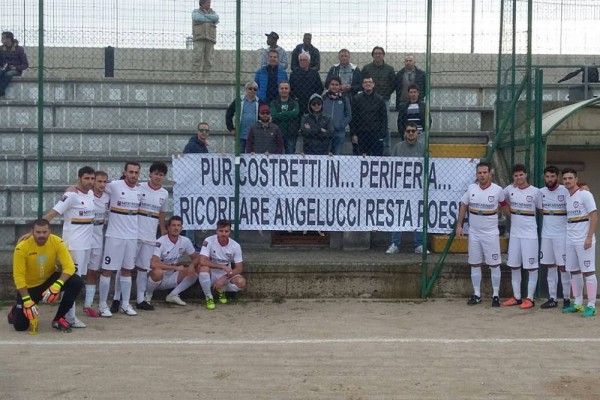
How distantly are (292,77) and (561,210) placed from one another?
13.7 ft

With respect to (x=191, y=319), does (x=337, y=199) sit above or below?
above

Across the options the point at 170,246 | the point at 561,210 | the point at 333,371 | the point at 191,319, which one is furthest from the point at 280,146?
the point at 333,371

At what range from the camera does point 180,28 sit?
1300 cm

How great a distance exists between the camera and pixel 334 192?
477 inches

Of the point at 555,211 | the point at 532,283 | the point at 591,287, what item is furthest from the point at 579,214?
the point at 532,283

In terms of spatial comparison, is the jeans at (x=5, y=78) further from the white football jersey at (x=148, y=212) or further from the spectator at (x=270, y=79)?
the white football jersey at (x=148, y=212)

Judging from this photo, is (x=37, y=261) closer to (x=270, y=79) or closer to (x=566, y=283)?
(x=270, y=79)

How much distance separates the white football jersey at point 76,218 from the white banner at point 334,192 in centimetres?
188

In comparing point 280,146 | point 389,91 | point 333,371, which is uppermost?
point 389,91

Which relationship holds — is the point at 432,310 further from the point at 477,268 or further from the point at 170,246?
the point at 170,246

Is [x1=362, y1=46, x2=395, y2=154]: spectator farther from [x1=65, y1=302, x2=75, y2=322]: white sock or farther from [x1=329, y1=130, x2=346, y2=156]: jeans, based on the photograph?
[x1=65, y1=302, x2=75, y2=322]: white sock

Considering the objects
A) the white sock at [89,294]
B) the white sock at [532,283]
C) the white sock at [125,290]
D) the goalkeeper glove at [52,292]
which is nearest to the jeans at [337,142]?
the white sock at [532,283]

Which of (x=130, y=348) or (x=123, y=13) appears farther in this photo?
(x=123, y=13)

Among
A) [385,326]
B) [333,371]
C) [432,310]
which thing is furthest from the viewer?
[432,310]
